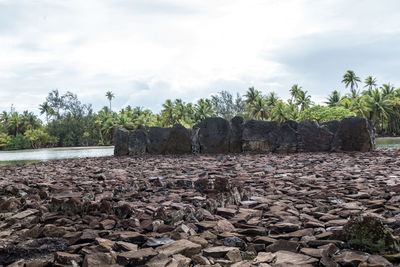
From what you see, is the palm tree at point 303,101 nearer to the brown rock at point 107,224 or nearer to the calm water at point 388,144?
the calm water at point 388,144

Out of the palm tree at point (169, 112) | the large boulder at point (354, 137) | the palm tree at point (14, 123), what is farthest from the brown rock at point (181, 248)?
the palm tree at point (14, 123)

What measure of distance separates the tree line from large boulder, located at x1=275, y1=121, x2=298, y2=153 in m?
28.5

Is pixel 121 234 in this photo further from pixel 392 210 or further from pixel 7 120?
pixel 7 120

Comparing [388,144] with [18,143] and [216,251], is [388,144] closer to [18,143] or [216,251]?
[216,251]

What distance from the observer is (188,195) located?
2.88 m

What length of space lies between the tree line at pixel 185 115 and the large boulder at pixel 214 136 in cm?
2842

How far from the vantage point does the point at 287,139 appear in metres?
8.20

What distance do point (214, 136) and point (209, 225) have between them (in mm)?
A: 6951

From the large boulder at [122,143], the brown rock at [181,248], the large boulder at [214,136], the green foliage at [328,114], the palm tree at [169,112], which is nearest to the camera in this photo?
the brown rock at [181,248]

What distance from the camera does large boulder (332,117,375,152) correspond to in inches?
302

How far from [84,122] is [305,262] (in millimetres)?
46873

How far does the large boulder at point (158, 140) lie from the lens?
944 centimetres

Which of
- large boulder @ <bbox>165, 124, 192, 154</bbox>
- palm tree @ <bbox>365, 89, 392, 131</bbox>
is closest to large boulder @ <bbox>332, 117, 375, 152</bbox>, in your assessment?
large boulder @ <bbox>165, 124, 192, 154</bbox>

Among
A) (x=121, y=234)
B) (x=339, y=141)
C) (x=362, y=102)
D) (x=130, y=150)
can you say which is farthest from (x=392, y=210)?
(x=362, y=102)
